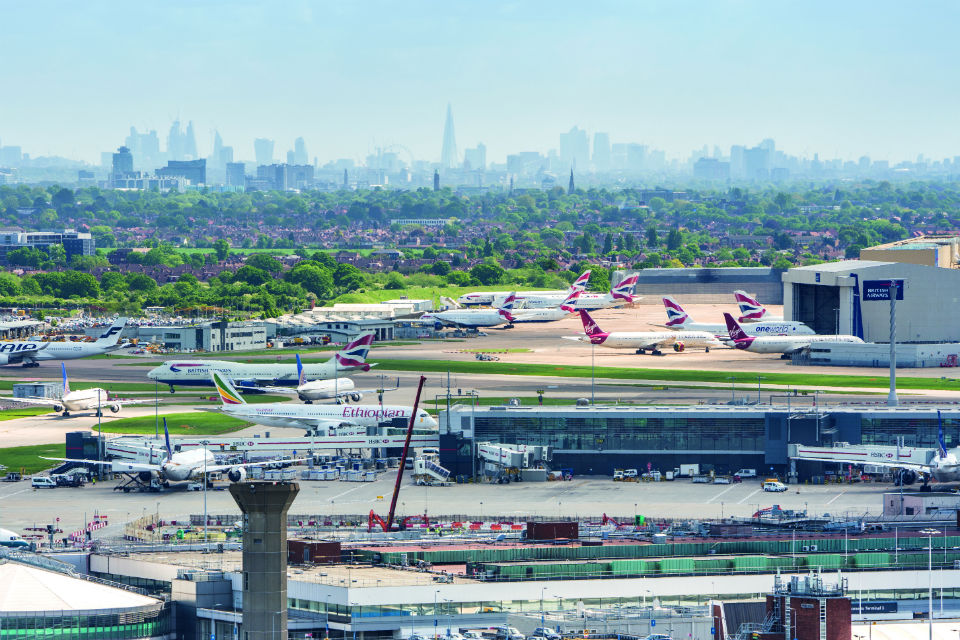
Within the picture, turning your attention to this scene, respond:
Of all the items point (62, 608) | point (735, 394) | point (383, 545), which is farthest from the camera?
point (735, 394)

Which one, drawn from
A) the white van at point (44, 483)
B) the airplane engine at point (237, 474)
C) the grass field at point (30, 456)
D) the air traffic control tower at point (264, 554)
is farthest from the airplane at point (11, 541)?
the grass field at point (30, 456)

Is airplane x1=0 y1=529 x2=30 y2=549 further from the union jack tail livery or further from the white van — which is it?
the union jack tail livery

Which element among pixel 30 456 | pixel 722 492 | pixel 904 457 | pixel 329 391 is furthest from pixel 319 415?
pixel 904 457

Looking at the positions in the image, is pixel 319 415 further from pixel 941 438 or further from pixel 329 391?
pixel 941 438

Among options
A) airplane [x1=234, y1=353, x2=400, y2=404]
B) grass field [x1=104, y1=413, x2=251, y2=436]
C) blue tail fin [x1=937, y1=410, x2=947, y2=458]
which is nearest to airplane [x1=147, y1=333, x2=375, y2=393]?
airplane [x1=234, y1=353, x2=400, y2=404]

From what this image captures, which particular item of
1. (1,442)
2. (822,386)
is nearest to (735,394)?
(822,386)

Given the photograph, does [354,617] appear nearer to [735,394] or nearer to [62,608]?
[62,608]
